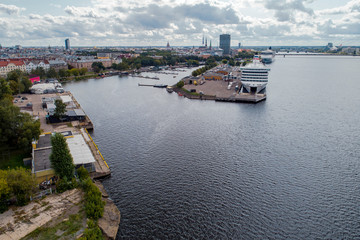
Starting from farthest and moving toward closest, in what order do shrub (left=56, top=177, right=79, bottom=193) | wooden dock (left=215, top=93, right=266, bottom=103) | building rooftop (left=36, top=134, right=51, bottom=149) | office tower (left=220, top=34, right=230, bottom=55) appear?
1. office tower (left=220, top=34, right=230, bottom=55)
2. wooden dock (left=215, top=93, right=266, bottom=103)
3. building rooftop (left=36, top=134, right=51, bottom=149)
4. shrub (left=56, top=177, right=79, bottom=193)

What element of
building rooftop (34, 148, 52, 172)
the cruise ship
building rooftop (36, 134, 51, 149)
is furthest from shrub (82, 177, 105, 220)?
the cruise ship

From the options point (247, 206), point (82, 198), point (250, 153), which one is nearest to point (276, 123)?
point (250, 153)

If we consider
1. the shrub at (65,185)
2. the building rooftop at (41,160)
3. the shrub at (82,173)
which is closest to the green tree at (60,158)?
the shrub at (65,185)

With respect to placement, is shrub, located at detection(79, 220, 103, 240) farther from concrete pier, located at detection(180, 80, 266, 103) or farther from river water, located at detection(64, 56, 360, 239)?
concrete pier, located at detection(180, 80, 266, 103)

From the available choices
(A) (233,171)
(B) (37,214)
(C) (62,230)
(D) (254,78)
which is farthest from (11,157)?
(D) (254,78)

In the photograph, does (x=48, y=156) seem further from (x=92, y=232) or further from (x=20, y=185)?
Answer: (x=92, y=232)

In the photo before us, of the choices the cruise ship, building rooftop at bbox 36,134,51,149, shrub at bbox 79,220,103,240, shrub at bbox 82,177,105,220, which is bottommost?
shrub at bbox 79,220,103,240

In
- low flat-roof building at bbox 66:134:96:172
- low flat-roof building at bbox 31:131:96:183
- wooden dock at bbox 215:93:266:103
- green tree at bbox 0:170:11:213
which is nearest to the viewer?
green tree at bbox 0:170:11:213
